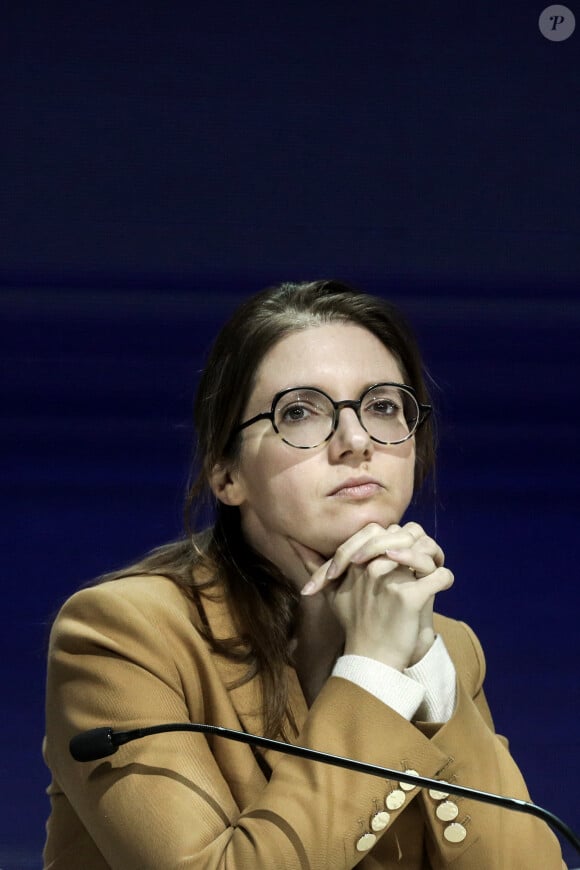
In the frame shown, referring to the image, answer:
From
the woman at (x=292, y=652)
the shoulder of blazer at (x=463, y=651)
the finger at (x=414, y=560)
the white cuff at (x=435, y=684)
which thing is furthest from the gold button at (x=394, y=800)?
the shoulder of blazer at (x=463, y=651)

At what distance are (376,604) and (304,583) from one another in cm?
15

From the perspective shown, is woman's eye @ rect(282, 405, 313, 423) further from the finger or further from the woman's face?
the finger

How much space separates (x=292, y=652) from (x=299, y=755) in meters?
0.36

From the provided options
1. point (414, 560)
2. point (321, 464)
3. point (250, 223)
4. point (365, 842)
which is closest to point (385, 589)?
point (414, 560)

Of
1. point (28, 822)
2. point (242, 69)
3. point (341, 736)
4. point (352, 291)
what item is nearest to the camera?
point (341, 736)

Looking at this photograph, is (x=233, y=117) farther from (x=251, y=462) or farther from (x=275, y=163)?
(x=251, y=462)

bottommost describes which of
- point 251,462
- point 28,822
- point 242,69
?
point 28,822

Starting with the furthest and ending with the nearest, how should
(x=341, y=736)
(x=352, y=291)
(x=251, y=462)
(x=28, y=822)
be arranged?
1. (x=28, y=822)
2. (x=352, y=291)
3. (x=251, y=462)
4. (x=341, y=736)

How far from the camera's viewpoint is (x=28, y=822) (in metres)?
2.34

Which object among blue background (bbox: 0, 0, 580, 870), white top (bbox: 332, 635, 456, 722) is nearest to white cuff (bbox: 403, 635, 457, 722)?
white top (bbox: 332, 635, 456, 722)

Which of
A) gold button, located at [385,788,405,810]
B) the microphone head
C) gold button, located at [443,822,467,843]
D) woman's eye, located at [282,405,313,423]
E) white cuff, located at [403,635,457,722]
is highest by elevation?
woman's eye, located at [282,405,313,423]

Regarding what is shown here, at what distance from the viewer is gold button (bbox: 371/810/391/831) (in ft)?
4.37

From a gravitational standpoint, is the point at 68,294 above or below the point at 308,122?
below

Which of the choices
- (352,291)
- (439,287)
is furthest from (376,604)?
(439,287)
